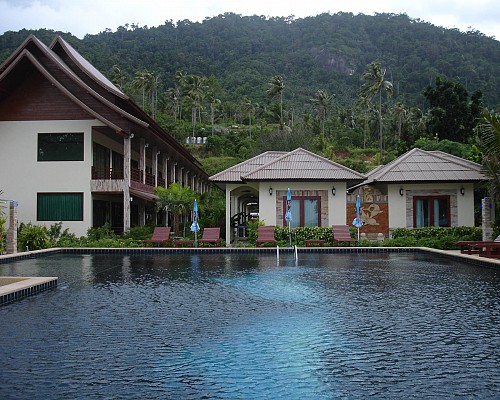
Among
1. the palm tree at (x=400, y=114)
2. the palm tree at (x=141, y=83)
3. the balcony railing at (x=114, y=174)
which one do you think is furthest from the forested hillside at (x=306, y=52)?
the balcony railing at (x=114, y=174)

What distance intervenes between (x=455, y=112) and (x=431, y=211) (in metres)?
21.7

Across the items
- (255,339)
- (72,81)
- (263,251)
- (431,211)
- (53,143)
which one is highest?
(72,81)

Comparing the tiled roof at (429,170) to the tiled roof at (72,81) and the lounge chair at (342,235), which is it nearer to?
the lounge chair at (342,235)

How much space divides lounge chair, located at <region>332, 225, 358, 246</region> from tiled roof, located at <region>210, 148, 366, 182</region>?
218 centimetres

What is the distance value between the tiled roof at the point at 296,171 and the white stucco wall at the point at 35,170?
19.0ft

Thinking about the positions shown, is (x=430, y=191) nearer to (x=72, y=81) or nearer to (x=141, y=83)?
(x=72, y=81)

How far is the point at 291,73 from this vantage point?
101 metres

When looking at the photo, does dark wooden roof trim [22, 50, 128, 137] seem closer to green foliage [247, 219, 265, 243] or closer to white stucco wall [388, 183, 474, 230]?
green foliage [247, 219, 265, 243]

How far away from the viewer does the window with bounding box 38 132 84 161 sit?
77.5 feet

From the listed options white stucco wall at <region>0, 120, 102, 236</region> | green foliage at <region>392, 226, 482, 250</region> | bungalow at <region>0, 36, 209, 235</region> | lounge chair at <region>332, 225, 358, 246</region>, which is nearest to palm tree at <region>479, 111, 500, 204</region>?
green foliage at <region>392, 226, 482, 250</region>

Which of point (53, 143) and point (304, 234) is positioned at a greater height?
point (53, 143)

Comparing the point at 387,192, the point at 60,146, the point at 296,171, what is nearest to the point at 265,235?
the point at 296,171

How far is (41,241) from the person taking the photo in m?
19.9

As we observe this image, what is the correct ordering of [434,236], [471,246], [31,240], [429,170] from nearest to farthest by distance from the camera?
[471,246] < [31,240] < [434,236] < [429,170]
